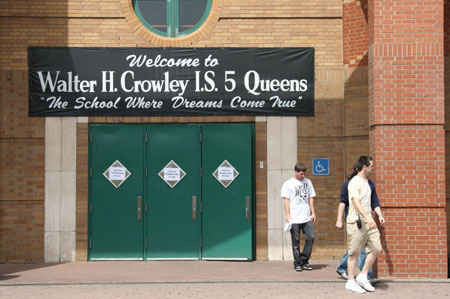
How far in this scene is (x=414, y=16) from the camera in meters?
10.9

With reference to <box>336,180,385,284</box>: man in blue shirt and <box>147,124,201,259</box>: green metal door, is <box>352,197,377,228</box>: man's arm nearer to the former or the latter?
<box>336,180,385,284</box>: man in blue shirt

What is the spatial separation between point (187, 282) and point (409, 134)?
404cm

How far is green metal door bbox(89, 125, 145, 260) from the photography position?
42.8 feet

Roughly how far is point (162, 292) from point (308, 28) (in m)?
6.12

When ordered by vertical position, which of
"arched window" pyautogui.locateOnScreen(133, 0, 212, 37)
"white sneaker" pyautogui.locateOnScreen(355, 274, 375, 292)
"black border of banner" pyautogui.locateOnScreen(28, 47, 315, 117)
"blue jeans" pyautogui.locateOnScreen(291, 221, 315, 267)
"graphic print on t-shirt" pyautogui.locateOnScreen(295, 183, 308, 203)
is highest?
"arched window" pyautogui.locateOnScreen(133, 0, 212, 37)

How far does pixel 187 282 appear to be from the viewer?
10.4 metres

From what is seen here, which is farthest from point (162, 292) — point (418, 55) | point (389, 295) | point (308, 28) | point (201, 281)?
point (308, 28)

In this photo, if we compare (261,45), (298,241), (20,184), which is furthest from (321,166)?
(20,184)

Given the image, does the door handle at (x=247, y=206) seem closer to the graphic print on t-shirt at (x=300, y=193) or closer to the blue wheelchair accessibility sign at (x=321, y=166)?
the blue wheelchair accessibility sign at (x=321, y=166)

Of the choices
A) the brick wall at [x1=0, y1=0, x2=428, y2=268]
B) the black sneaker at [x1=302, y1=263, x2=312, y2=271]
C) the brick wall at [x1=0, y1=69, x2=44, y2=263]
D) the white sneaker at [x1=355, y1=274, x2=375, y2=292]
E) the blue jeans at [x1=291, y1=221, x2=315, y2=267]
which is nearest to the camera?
the white sneaker at [x1=355, y1=274, x2=375, y2=292]

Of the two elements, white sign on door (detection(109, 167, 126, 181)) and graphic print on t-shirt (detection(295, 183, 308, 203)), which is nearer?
graphic print on t-shirt (detection(295, 183, 308, 203))

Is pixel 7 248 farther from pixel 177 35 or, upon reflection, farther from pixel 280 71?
pixel 280 71

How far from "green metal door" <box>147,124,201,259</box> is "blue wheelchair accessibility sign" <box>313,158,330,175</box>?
2.18 meters

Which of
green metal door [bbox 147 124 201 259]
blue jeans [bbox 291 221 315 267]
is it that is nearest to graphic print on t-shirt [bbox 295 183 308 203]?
blue jeans [bbox 291 221 315 267]
